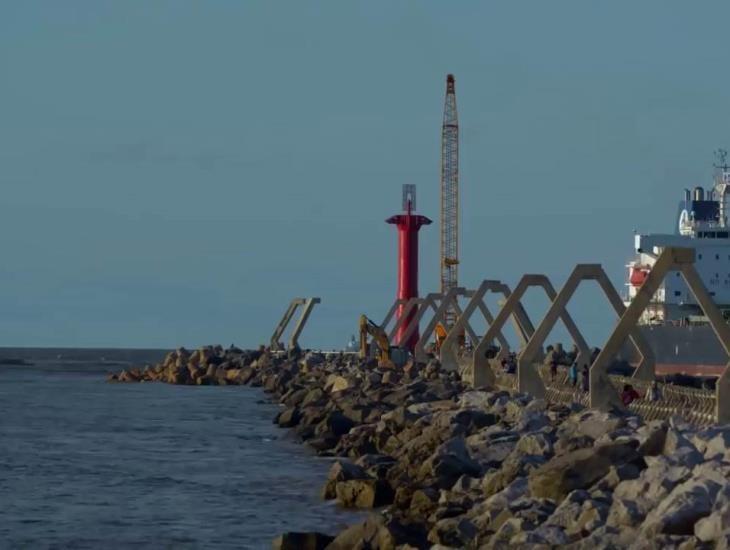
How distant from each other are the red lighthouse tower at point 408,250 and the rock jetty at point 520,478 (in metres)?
47.4

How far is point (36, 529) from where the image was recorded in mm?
21422

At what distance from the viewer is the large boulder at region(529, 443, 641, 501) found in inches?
686

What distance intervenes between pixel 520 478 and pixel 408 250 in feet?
213

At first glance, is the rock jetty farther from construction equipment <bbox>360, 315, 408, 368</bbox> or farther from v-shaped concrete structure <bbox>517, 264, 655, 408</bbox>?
construction equipment <bbox>360, 315, 408, 368</bbox>

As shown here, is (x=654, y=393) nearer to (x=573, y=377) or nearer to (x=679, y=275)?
(x=573, y=377)

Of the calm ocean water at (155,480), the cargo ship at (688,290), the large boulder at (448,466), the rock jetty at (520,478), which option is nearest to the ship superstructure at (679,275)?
the cargo ship at (688,290)

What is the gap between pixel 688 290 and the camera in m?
67.1

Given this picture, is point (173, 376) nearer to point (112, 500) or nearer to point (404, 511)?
point (112, 500)

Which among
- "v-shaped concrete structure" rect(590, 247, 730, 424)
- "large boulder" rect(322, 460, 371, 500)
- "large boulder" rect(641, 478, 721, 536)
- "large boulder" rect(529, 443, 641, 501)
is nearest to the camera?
"large boulder" rect(641, 478, 721, 536)

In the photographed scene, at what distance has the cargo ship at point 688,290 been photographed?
60781mm

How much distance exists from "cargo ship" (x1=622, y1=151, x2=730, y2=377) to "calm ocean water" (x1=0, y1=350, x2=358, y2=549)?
60.7 feet

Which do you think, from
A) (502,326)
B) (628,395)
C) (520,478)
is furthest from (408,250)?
(520,478)

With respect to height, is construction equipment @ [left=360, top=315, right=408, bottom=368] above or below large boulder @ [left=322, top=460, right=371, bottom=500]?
above

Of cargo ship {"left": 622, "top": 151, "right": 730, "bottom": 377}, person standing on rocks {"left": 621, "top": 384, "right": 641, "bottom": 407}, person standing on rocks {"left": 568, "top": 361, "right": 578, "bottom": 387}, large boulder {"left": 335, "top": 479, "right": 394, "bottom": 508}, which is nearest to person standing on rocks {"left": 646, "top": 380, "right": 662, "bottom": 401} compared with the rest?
person standing on rocks {"left": 621, "top": 384, "right": 641, "bottom": 407}
